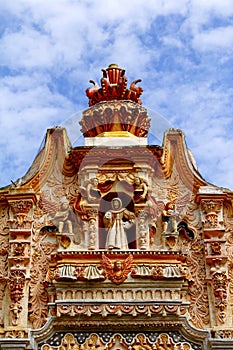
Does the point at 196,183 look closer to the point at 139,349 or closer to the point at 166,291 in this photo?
the point at 166,291

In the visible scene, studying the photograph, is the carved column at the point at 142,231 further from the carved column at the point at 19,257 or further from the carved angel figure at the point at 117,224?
the carved column at the point at 19,257

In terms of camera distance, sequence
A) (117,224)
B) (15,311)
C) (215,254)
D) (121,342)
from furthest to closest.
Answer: (117,224), (215,254), (15,311), (121,342)

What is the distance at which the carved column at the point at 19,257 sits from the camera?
471 inches

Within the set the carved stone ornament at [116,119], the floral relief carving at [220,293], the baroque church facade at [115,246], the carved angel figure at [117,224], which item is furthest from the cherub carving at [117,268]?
the carved stone ornament at [116,119]

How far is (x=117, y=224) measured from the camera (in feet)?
42.7

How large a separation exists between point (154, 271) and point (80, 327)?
162 centimetres

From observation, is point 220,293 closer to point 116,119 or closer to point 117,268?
point 117,268

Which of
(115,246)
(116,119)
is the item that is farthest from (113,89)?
(115,246)

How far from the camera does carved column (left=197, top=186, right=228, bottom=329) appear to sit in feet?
39.7

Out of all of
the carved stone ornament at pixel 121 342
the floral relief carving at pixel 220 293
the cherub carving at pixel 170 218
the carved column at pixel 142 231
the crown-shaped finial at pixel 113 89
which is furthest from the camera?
the crown-shaped finial at pixel 113 89

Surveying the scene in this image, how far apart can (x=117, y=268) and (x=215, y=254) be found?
181 centimetres

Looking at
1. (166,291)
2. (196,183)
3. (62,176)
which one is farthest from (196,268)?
(62,176)

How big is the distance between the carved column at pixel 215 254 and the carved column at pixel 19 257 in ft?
10.6

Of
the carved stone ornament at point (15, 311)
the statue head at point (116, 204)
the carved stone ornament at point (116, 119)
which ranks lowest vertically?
the carved stone ornament at point (15, 311)
